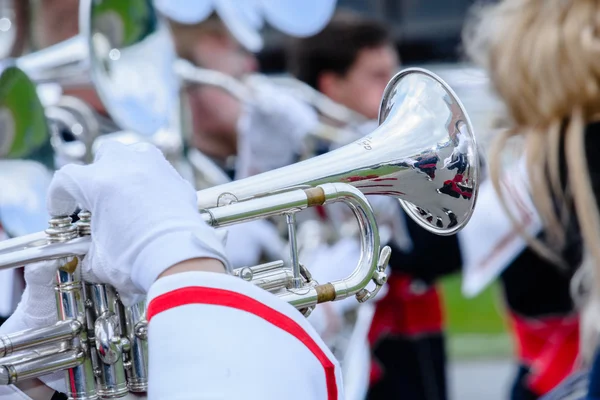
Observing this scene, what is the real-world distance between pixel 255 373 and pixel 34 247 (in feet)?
1.13

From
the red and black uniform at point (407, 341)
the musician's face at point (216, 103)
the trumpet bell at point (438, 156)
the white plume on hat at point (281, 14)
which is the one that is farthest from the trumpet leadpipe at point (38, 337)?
the musician's face at point (216, 103)

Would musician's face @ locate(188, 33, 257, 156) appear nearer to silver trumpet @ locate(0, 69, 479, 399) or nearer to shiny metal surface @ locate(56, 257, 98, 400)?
silver trumpet @ locate(0, 69, 479, 399)

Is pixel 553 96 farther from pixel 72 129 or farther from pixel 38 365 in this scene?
pixel 38 365

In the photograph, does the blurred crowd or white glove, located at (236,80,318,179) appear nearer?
the blurred crowd

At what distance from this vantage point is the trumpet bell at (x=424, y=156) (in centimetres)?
116

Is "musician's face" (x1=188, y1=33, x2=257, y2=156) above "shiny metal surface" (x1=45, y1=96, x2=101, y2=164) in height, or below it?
above

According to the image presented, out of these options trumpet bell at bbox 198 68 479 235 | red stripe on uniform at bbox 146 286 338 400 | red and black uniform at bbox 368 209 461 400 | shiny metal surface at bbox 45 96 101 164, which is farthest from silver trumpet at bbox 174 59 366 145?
red stripe on uniform at bbox 146 286 338 400

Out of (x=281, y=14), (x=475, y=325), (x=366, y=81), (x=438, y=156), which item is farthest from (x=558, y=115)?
(x=475, y=325)

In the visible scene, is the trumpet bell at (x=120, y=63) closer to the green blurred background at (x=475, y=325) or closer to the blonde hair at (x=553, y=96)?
the blonde hair at (x=553, y=96)

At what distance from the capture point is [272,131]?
10.3 ft

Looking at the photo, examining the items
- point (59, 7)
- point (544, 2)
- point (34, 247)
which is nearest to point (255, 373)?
point (34, 247)

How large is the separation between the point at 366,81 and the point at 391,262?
3.29ft

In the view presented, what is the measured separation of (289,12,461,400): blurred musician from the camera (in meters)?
2.82

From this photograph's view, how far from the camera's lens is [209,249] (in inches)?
34.8
